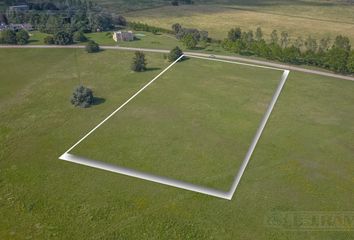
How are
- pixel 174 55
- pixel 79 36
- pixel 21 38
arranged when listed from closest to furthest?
pixel 174 55
pixel 21 38
pixel 79 36

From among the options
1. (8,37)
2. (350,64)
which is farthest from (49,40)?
(350,64)

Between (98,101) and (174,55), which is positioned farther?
(174,55)

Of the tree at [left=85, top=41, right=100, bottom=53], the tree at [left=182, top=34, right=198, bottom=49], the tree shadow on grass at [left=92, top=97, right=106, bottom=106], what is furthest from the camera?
the tree at [left=182, top=34, right=198, bottom=49]

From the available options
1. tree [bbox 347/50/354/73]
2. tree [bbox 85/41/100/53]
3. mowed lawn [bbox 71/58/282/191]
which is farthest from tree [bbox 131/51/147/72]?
tree [bbox 347/50/354/73]

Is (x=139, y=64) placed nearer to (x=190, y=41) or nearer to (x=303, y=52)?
(x=190, y=41)

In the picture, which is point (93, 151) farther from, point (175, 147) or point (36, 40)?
point (36, 40)

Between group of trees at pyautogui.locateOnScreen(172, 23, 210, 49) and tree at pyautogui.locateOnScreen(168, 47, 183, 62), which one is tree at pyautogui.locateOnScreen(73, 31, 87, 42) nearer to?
group of trees at pyautogui.locateOnScreen(172, 23, 210, 49)
